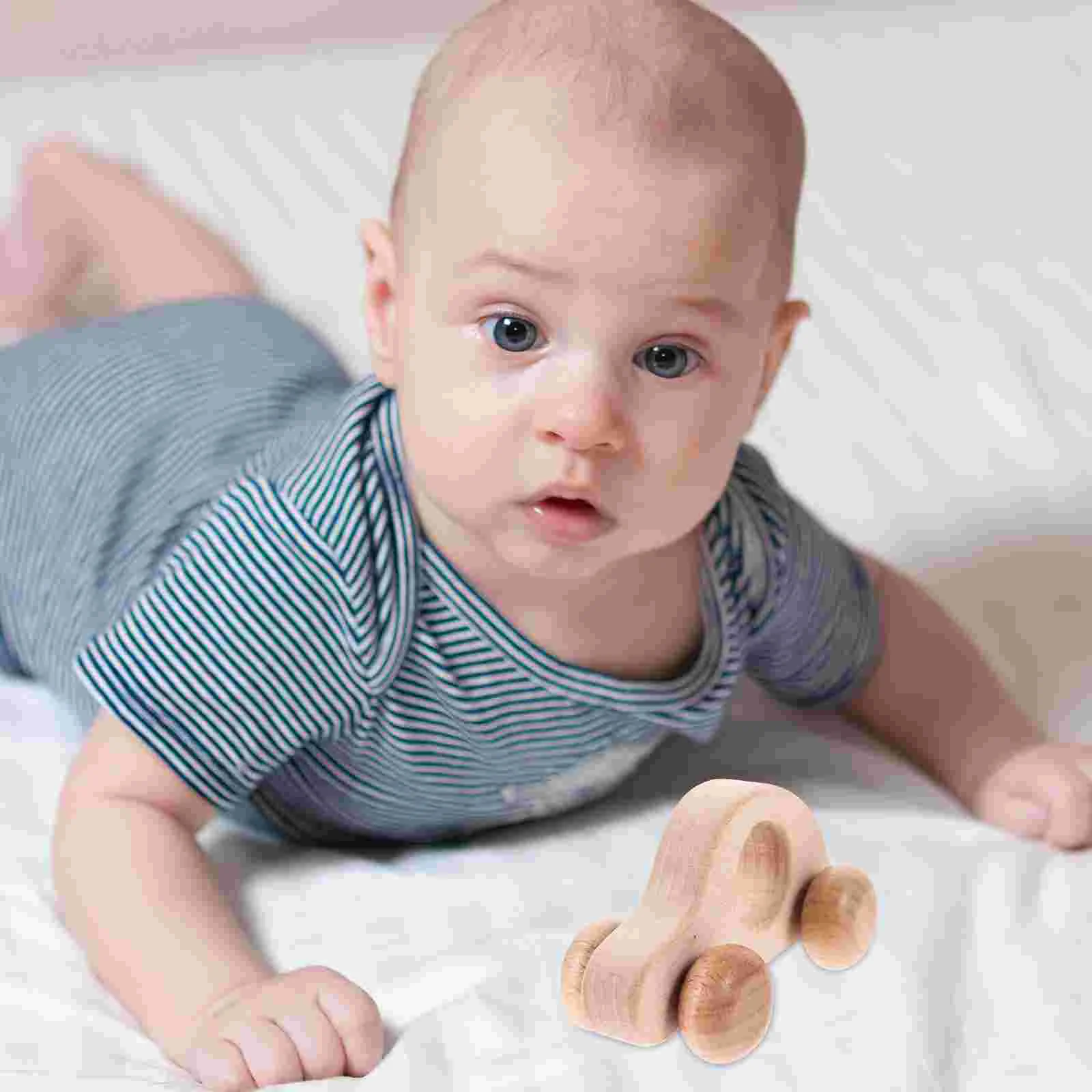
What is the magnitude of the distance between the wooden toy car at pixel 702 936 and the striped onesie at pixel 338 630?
0.98ft

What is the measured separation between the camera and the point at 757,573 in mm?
960

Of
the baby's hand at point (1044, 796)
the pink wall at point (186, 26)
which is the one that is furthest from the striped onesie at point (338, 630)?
the pink wall at point (186, 26)

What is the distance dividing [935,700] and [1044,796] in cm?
12

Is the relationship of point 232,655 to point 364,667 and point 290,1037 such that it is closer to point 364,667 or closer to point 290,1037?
point 364,667

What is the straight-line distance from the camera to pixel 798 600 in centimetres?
99

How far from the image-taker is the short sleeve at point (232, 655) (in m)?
0.86

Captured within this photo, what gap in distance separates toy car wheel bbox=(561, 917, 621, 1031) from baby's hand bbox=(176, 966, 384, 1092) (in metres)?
0.17

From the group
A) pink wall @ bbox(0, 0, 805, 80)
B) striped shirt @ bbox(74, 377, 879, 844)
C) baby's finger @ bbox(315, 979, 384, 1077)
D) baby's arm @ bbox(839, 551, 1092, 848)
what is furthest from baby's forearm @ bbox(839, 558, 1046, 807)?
pink wall @ bbox(0, 0, 805, 80)

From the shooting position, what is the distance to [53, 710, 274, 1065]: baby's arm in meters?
0.79

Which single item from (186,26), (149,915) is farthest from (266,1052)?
(186,26)

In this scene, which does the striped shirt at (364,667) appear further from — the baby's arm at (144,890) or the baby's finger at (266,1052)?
the baby's finger at (266,1052)

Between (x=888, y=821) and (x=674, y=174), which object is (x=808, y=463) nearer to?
(x=888, y=821)

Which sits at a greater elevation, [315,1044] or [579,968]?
[579,968]

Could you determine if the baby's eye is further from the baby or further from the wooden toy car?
the wooden toy car
